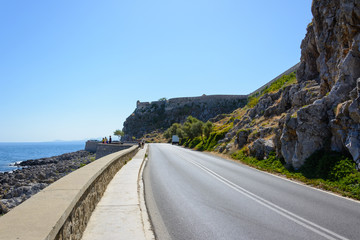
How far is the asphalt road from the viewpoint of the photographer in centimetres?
552

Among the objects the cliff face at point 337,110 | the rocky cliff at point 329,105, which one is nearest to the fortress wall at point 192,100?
the rocky cliff at point 329,105

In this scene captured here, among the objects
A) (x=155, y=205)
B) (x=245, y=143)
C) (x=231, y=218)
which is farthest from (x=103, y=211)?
(x=245, y=143)

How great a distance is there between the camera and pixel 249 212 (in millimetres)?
7023

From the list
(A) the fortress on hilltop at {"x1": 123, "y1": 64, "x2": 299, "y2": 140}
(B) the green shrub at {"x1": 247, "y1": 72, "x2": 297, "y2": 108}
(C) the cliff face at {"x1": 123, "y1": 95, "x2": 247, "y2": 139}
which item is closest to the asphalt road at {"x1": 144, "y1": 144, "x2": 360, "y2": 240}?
(B) the green shrub at {"x1": 247, "y1": 72, "x2": 297, "y2": 108}

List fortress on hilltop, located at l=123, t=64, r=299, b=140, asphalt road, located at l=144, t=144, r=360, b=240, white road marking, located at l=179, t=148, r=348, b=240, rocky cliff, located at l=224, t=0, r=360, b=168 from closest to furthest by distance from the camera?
white road marking, located at l=179, t=148, r=348, b=240 < asphalt road, located at l=144, t=144, r=360, b=240 < rocky cliff, located at l=224, t=0, r=360, b=168 < fortress on hilltop, located at l=123, t=64, r=299, b=140

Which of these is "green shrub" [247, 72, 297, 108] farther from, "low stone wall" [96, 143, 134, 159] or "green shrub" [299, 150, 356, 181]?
"green shrub" [299, 150, 356, 181]

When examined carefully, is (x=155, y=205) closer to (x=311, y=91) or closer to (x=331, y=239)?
(x=331, y=239)

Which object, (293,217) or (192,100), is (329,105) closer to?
(293,217)

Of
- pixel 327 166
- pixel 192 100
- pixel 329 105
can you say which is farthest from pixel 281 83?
pixel 192 100

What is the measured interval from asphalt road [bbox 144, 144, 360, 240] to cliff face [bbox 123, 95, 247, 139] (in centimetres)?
8822

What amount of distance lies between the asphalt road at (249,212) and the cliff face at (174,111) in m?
88.2

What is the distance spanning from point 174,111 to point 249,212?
10427cm

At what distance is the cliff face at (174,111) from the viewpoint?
100562mm

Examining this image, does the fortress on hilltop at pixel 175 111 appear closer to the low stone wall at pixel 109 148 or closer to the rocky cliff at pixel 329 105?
the low stone wall at pixel 109 148
